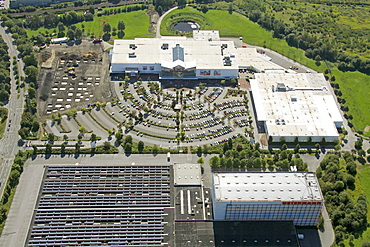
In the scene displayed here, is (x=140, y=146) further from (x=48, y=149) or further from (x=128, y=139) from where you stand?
(x=48, y=149)

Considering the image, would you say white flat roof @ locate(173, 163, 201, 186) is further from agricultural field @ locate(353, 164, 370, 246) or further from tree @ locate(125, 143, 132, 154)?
agricultural field @ locate(353, 164, 370, 246)

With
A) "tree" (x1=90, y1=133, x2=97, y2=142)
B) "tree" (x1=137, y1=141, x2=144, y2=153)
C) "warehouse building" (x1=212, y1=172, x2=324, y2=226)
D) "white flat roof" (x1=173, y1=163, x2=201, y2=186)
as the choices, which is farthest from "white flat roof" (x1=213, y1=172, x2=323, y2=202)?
"tree" (x1=90, y1=133, x2=97, y2=142)

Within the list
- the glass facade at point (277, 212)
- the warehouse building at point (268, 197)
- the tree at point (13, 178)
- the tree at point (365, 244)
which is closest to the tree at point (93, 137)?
the tree at point (13, 178)

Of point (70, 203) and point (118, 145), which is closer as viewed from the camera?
point (70, 203)

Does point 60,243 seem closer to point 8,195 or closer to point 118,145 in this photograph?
point 8,195

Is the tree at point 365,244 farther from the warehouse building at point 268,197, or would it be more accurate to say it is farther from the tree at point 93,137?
the tree at point 93,137

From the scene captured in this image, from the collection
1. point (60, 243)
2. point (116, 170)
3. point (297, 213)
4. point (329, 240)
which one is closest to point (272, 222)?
point (297, 213)
